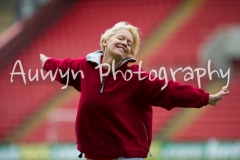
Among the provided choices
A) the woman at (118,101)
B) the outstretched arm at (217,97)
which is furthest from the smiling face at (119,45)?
the outstretched arm at (217,97)

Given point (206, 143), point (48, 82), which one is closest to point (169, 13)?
point (48, 82)

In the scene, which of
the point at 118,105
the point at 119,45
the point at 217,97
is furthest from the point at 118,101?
the point at 217,97

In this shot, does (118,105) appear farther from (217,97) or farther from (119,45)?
(217,97)

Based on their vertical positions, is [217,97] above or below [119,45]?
below

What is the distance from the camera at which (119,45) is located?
3748 millimetres

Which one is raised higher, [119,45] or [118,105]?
[119,45]

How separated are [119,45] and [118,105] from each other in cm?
35

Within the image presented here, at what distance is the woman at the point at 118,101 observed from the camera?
12.0 feet

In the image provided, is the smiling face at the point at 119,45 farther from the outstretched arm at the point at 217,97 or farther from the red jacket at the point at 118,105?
the outstretched arm at the point at 217,97

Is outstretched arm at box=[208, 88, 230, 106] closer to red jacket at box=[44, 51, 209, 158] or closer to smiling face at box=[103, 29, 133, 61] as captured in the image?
red jacket at box=[44, 51, 209, 158]

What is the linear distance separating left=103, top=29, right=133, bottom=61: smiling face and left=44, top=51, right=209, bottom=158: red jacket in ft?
0.21

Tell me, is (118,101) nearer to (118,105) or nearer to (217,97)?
(118,105)

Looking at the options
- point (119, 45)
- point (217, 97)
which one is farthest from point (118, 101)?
point (217, 97)

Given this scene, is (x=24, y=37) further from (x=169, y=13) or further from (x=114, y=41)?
(x=114, y=41)
